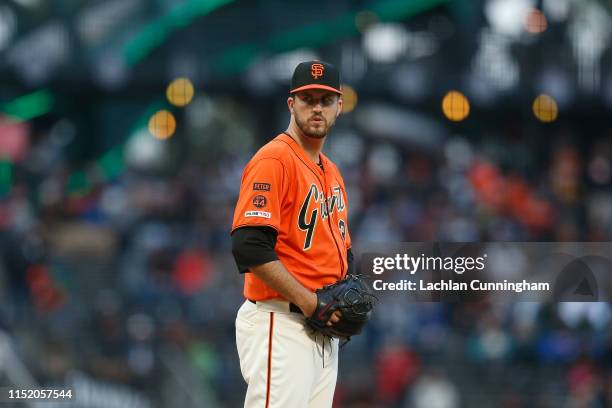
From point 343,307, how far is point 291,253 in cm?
25

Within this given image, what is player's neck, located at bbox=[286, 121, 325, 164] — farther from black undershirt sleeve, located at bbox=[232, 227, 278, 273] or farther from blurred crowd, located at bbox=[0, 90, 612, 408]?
blurred crowd, located at bbox=[0, 90, 612, 408]

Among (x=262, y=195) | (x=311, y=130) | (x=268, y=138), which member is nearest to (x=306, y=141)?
(x=311, y=130)

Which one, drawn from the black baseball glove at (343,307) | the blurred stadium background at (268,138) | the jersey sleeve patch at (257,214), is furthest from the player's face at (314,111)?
the blurred stadium background at (268,138)

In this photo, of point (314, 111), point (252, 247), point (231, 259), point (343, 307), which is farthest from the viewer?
point (231, 259)

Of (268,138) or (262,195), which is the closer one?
(262,195)

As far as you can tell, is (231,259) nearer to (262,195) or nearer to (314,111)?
(314,111)

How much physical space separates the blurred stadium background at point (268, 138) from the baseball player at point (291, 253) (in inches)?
237

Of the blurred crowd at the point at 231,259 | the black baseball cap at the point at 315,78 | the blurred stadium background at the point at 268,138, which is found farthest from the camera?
the blurred stadium background at the point at 268,138

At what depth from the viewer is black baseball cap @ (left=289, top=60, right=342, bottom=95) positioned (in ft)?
11.0

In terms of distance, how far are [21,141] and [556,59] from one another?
6.44 meters

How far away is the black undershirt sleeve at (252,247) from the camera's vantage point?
314 centimetres

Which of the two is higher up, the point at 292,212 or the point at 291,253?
the point at 292,212

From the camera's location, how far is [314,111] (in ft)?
11.1

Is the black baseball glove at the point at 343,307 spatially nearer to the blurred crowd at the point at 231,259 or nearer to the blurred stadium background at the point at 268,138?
the blurred crowd at the point at 231,259
